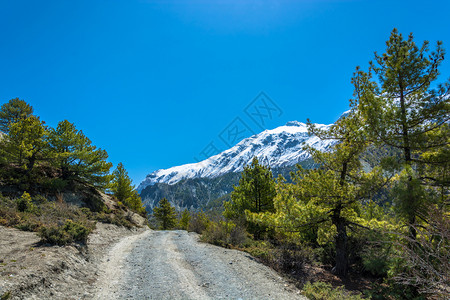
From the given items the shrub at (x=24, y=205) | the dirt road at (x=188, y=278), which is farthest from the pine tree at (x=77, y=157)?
the dirt road at (x=188, y=278)

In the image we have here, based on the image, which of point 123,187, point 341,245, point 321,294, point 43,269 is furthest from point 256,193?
point 123,187

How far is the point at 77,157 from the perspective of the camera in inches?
877

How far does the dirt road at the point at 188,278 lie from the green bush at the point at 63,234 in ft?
5.54

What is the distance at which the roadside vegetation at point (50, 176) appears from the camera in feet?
45.4

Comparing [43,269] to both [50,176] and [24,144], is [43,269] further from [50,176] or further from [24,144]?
[50,176]

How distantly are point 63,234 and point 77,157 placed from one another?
16.0 meters

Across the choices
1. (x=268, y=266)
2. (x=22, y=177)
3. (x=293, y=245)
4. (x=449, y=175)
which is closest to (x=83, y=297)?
(x=268, y=266)

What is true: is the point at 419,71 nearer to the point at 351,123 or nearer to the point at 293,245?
the point at 351,123

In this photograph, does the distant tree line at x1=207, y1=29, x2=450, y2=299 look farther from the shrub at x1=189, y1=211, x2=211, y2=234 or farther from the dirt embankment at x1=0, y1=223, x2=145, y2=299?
the shrub at x1=189, y1=211, x2=211, y2=234

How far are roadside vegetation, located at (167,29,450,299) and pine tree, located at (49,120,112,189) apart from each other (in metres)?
19.2

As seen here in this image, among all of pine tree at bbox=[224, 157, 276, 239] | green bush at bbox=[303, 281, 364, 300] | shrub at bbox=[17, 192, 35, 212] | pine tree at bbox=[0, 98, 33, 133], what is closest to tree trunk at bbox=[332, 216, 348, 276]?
green bush at bbox=[303, 281, 364, 300]

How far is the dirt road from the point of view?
22.2 feet

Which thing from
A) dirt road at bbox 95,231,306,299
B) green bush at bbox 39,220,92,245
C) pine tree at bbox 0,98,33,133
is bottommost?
dirt road at bbox 95,231,306,299

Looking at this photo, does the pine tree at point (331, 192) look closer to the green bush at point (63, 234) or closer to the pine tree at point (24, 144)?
the green bush at point (63, 234)
